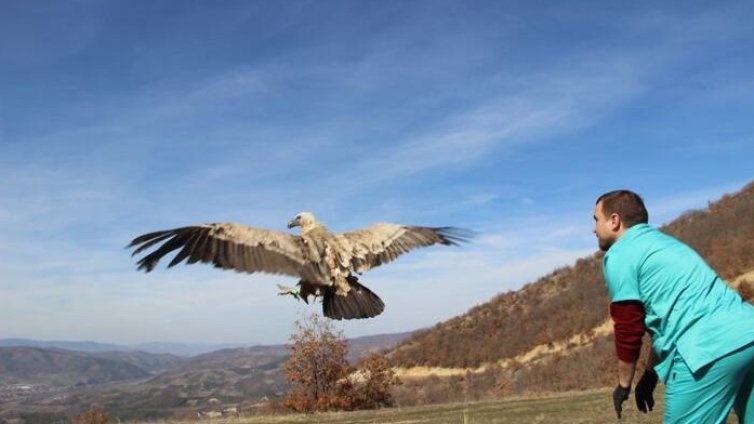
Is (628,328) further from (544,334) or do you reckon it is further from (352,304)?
(544,334)

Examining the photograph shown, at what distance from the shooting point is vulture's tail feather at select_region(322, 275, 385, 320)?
9914 mm

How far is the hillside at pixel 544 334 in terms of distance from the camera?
35.7 m

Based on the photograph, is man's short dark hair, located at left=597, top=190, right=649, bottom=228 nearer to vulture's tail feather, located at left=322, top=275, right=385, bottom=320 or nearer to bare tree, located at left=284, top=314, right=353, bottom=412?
vulture's tail feather, located at left=322, top=275, right=385, bottom=320

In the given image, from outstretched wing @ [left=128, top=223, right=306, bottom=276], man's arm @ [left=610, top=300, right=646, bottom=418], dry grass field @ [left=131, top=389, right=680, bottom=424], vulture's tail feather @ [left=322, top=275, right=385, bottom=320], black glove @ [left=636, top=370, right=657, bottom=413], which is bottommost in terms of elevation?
dry grass field @ [left=131, top=389, right=680, bottom=424]

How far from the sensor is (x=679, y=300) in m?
4.06

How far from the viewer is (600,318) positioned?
137ft

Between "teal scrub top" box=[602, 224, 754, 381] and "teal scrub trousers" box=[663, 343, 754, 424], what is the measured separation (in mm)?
62

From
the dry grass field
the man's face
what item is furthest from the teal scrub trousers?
the dry grass field

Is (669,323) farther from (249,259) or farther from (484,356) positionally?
(484,356)

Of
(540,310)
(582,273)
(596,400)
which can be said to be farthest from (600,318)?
(596,400)

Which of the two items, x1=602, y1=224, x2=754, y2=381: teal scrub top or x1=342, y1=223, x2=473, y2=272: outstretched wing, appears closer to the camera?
x1=602, y1=224, x2=754, y2=381: teal scrub top

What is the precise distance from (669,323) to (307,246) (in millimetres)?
6541

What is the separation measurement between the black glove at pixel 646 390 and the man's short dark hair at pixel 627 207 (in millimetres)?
1004

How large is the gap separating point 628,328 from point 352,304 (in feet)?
20.5
